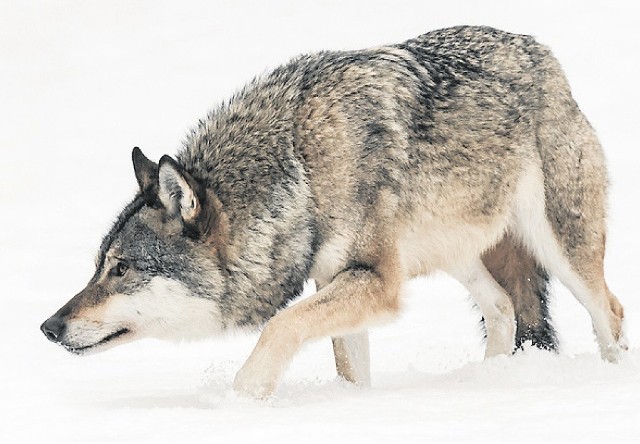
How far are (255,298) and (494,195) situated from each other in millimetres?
1284

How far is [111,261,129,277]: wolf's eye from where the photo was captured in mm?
4430

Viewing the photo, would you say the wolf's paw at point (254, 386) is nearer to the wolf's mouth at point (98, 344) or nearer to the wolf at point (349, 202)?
the wolf at point (349, 202)

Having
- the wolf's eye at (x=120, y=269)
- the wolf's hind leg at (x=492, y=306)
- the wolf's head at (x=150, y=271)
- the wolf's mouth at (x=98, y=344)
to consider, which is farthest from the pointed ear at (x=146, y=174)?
the wolf's hind leg at (x=492, y=306)

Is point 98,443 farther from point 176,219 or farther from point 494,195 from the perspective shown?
point 494,195

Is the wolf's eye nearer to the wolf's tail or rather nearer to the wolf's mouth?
the wolf's mouth

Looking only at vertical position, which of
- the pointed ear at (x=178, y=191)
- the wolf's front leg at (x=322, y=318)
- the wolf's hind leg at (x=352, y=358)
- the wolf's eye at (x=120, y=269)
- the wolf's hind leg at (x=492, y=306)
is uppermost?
the pointed ear at (x=178, y=191)

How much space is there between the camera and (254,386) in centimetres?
415

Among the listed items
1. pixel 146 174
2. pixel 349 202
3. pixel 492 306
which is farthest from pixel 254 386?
pixel 492 306

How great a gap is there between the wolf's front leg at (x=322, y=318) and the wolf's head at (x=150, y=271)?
420 millimetres

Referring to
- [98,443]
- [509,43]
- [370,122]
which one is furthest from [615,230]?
[98,443]

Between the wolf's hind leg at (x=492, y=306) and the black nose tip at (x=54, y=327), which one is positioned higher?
the black nose tip at (x=54, y=327)

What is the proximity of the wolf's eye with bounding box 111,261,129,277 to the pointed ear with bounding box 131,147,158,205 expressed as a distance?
0.28 metres

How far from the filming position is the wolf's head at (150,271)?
14.5 ft

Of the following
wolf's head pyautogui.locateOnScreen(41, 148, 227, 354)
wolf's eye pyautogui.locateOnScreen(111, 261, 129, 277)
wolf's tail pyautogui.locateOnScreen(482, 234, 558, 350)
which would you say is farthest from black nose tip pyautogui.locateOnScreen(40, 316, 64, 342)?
wolf's tail pyautogui.locateOnScreen(482, 234, 558, 350)
